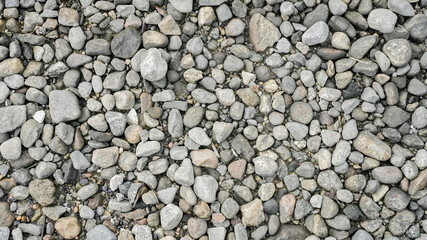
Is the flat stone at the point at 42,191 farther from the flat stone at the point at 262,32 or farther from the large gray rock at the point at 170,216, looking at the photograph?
the flat stone at the point at 262,32

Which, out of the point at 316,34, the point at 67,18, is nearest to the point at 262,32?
the point at 316,34

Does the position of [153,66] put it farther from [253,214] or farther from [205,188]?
[253,214]

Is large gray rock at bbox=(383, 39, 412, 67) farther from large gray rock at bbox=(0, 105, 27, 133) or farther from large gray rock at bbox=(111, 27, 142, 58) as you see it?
large gray rock at bbox=(0, 105, 27, 133)

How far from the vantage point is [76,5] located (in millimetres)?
2143

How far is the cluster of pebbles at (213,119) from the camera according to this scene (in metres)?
1.98

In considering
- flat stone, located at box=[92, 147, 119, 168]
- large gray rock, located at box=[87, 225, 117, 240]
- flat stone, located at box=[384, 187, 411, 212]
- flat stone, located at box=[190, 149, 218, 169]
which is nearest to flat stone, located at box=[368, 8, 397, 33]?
flat stone, located at box=[384, 187, 411, 212]

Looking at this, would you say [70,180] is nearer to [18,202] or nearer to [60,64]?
[18,202]

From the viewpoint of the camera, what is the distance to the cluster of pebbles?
1979mm

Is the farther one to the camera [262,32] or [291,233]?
[262,32]

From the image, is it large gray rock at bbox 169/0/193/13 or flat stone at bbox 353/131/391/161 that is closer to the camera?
flat stone at bbox 353/131/391/161

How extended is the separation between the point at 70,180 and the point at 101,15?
0.82m

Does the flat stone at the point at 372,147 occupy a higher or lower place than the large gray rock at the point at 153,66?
lower

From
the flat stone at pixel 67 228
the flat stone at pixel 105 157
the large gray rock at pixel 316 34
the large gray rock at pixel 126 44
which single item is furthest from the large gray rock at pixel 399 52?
the flat stone at pixel 67 228

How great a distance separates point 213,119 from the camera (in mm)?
2057
